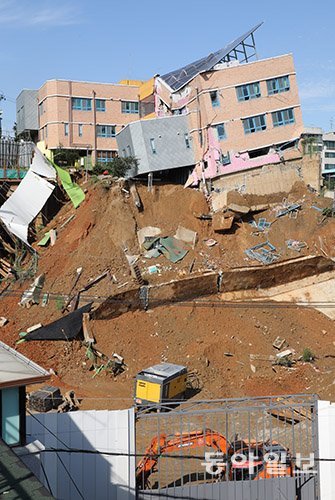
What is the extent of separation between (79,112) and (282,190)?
62.6ft

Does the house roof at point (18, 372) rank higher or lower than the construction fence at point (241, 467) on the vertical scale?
higher

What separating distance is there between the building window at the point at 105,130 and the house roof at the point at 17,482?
41.5m

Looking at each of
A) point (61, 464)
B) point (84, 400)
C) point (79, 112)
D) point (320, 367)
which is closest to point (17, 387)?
point (61, 464)

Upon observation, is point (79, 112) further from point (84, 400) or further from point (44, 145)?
point (84, 400)

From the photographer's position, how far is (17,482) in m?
8.00

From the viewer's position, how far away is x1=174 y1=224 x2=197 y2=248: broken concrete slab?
33656mm

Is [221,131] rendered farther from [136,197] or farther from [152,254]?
[152,254]

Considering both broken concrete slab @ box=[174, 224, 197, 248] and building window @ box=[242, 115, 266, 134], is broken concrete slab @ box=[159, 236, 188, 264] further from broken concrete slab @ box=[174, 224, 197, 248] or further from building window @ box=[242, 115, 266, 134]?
building window @ box=[242, 115, 266, 134]

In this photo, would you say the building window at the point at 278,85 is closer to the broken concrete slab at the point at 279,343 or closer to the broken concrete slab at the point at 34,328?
the broken concrete slab at the point at 279,343

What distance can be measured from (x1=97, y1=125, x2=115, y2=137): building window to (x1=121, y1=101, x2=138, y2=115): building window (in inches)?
A: 72.9

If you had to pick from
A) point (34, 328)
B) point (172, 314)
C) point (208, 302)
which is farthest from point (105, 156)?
point (34, 328)

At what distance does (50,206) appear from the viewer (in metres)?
39.1

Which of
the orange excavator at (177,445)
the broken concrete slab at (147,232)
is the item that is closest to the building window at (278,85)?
the broken concrete slab at (147,232)

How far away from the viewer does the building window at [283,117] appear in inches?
1557
